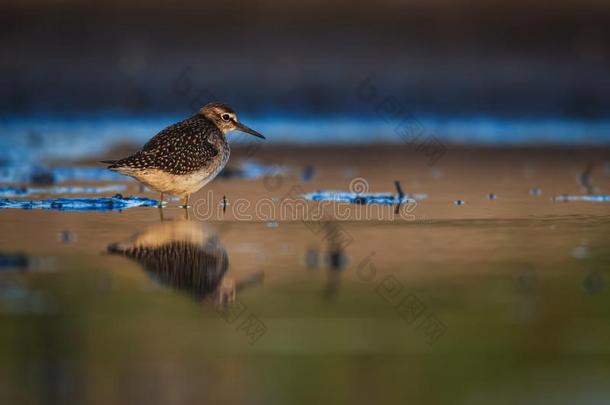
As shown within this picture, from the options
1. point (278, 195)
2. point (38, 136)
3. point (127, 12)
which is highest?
point (127, 12)

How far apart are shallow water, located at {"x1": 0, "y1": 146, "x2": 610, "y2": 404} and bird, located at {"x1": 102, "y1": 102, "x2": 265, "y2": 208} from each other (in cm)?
72

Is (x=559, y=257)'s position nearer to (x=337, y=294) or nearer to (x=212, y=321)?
(x=337, y=294)

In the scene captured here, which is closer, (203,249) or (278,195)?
(203,249)

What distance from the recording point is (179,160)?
12.1 m

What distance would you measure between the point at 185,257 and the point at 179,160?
9.87ft

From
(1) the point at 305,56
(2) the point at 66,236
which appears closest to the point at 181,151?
(2) the point at 66,236

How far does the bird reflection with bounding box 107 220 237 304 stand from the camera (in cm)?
820

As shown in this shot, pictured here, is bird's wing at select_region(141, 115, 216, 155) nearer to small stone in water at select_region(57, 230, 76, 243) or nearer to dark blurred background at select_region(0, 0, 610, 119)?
small stone in water at select_region(57, 230, 76, 243)

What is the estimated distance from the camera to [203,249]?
9625mm

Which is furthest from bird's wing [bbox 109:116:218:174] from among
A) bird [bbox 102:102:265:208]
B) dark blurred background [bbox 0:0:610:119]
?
dark blurred background [bbox 0:0:610:119]

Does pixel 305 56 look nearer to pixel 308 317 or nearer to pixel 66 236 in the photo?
pixel 66 236

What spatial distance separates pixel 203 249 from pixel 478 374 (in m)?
3.87

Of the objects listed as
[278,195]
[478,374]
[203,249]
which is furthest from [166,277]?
[278,195]

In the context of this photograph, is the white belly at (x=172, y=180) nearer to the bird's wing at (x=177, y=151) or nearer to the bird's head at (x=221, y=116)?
the bird's wing at (x=177, y=151)
